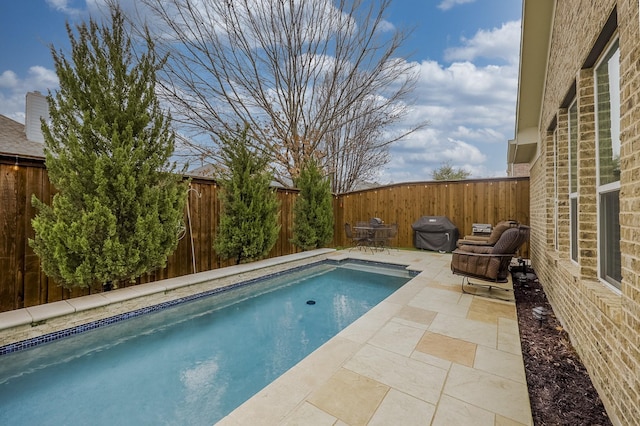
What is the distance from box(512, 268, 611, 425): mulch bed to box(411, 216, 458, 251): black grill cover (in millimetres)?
4647

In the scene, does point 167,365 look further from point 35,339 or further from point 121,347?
point 35,339

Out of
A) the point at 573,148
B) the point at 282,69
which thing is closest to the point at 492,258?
the point at 573,148

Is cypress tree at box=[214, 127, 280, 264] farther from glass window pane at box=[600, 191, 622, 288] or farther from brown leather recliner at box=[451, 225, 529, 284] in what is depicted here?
glass window pane at box=[600, 191, 622, 288]

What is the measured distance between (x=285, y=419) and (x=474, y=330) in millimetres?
2233

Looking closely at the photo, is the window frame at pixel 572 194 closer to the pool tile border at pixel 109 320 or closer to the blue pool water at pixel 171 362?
the blue pool water at pixel 171 362

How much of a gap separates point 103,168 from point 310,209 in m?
4.94

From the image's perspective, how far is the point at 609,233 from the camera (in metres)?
2.02

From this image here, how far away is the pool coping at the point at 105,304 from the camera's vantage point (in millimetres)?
2838

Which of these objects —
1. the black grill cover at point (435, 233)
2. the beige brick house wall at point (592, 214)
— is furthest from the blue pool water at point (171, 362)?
the black grill cover at point (435, 233)

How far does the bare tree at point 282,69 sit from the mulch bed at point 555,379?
7643mm

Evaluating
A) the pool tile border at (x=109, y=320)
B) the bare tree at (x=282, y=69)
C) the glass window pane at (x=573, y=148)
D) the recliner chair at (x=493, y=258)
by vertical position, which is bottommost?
the pool tile border at (x=109, y=320)

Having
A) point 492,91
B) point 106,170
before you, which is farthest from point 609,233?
point 492,91

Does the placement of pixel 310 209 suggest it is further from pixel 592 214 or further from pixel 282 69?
pixel 592 214

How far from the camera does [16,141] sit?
6.67 metres
